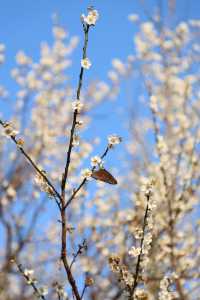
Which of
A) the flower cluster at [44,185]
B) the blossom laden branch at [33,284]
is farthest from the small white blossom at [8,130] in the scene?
the blossom laden branch at [33,284]

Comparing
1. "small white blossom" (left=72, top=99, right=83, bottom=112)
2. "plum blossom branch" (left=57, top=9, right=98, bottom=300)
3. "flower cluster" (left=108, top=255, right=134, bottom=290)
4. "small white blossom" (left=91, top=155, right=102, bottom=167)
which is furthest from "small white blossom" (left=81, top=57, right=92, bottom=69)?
"flower cluster" (left=108, top=255, right=134, bottom=290)

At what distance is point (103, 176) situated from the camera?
2.27 metres

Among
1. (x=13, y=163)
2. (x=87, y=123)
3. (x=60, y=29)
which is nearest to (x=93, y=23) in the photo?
(x=13, y=163)

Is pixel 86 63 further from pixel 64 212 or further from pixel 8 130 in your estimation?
pixel 64 212

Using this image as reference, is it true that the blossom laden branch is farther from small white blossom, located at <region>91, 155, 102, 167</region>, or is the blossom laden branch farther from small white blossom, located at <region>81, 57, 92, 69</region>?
small white blossom, located at <region>81, 57, 92, 69</region>

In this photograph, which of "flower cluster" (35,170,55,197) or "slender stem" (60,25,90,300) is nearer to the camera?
"slender stem" (60,25,90,300)

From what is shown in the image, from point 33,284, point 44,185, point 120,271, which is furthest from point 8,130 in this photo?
point 120,271

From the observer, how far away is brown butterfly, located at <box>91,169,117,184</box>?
7.29ft

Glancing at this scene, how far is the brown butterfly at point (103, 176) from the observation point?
2.22 metres

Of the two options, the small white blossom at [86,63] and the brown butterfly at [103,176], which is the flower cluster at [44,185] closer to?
the brown butterfly at [103,176]

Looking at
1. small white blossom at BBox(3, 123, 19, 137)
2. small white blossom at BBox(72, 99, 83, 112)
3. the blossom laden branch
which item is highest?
small white blossom at BBox(72, 99, 83, 112)

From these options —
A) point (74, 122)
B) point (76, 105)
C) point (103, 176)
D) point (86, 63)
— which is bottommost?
point (103, 176)

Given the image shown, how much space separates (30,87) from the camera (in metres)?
8.21

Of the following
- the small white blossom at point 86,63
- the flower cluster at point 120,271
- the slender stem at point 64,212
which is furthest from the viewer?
the flower cluster at point 120,271
